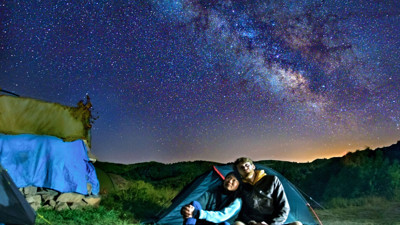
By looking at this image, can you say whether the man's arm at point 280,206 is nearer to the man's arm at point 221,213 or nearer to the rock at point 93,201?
the man's arm at point 221,213

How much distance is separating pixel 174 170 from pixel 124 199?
16937 millimetres

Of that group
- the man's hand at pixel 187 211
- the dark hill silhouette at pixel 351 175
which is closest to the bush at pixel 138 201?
the man's hand at pixel 187 211

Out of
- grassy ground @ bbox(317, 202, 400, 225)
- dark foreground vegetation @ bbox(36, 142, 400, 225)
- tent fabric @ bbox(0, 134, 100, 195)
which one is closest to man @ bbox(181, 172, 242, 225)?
dark foreground vegetation @ bbox(36, 142, 400, 225)

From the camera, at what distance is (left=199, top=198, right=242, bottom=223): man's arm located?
2.91 m

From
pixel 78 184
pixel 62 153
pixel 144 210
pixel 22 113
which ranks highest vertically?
pixel 22 113

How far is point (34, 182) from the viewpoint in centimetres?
830

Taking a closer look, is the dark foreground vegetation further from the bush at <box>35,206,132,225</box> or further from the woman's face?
A: the woman's face

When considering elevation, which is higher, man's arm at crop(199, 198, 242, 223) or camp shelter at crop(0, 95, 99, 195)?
camp shelter at crop(0, 95, 99, 195)

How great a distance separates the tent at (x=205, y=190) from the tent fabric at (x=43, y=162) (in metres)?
2.80

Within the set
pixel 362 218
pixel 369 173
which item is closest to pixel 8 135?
pixel 362 218

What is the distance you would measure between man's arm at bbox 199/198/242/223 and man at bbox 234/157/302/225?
15 centimetres

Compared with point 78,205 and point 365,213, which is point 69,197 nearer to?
point 78,205

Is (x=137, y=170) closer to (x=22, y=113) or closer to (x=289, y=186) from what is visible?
(x=22, y=113)

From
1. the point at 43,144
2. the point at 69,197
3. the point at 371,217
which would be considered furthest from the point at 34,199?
the point at 371,217
